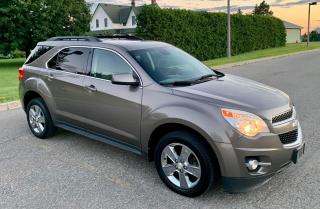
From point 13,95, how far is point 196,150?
7496 mm

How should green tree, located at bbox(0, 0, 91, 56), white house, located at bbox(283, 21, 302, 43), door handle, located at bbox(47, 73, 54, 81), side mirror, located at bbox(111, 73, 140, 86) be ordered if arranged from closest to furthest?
side mirror, located at bbox(111, 73, 140, 86)
door handle, located at bbox(47, 73, 54, 81)
green tree, located at bbox(0, 0, 91, 56)
white house, located at bbox(283, 21, 302, 43)

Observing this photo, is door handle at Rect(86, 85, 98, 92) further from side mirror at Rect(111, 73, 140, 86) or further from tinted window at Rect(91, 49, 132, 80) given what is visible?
side mirror at Rect(111, 73, 140, 86)

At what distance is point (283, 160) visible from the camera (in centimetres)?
369

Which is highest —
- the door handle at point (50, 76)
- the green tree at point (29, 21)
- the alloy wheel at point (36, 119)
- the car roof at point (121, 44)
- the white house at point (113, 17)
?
the white house at point (113, 17)

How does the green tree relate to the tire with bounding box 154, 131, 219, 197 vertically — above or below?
above

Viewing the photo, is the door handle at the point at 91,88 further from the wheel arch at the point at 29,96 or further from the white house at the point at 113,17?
the white house at the point at 113,17

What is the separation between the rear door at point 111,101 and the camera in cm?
435

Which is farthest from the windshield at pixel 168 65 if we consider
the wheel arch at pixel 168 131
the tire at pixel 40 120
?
the tire at pixel 40 120

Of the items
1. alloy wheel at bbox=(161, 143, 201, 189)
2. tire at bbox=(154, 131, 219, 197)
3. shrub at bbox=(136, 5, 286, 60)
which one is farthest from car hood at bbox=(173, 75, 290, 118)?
shrub at bbox=(136, 5, 286, 60)

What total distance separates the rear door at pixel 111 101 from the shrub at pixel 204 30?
16999 mm

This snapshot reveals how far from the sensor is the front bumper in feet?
11.6

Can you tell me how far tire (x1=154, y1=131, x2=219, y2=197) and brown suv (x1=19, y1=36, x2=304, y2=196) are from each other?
1 cm

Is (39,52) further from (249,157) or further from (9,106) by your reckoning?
(249,157)

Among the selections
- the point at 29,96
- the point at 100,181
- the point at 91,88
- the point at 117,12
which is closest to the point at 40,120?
the point at 29,96
